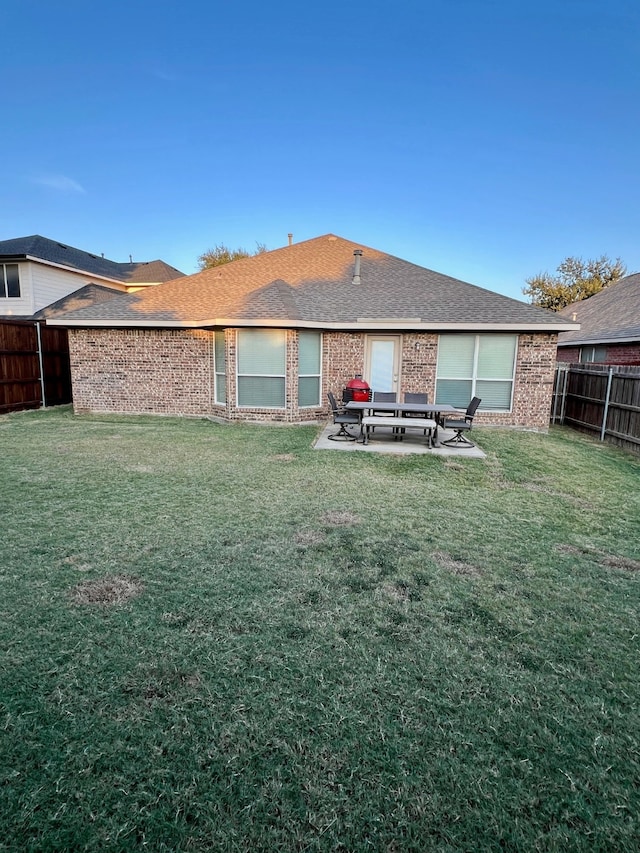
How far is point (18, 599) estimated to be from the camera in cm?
290

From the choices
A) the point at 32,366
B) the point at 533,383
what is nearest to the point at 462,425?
the point at 533,383

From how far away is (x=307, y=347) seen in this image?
1082cm

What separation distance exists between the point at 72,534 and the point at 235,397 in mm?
7051

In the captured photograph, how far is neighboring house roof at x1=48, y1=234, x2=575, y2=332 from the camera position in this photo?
10.3m

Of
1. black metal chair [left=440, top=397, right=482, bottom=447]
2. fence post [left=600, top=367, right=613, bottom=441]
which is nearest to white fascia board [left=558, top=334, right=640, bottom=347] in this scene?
fence post [left=600, top=367, right=613, bottom=441]

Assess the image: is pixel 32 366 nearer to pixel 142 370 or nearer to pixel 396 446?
pixel 142 370

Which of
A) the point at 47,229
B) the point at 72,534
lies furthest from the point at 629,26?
the point at 47,229

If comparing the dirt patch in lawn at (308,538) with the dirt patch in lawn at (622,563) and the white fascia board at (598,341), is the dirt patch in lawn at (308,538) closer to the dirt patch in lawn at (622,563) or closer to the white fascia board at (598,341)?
the dirt patch in lawn at (622,563)

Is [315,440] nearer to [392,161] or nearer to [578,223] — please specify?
[392,161]

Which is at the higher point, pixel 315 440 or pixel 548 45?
pixel 548 45

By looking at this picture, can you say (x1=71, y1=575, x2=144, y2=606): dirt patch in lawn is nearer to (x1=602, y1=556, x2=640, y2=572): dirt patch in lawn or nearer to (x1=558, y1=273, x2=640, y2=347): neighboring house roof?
(x1=602, y1=556, x2=640, y2=572): dirt patch in lawn

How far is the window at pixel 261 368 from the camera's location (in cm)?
1046

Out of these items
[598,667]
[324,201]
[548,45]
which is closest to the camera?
[598,667]

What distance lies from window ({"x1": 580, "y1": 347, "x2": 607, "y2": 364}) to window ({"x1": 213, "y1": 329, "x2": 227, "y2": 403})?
13.8m
